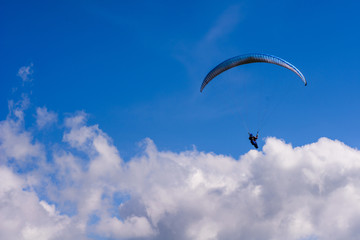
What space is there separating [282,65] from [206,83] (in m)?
11.4

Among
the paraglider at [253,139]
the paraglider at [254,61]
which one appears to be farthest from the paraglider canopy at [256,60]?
the paraglider at [253,139]

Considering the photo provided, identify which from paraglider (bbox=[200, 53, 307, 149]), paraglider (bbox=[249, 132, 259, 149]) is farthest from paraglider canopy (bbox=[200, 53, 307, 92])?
paraglider (bbox=[249, 132, 259, 149])

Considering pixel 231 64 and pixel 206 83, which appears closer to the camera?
pixel 231 64

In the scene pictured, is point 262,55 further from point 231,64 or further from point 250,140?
point 250,140

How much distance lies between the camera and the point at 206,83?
171 feet

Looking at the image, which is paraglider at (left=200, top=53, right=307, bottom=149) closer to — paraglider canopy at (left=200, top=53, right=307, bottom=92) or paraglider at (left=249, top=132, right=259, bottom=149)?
paraglider canopy at (left=200, top=53, right=307, bottom=92)

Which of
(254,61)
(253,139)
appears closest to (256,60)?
(254,61)

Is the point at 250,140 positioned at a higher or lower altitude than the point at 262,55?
lower

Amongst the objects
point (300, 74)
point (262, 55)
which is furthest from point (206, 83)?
point (300, 74)

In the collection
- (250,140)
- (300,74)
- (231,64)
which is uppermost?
(231,64)

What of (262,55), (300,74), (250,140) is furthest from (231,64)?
(250,140)

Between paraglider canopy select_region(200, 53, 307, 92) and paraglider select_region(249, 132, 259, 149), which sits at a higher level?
paraglider canopy select_region(200, 53, 307, 92)

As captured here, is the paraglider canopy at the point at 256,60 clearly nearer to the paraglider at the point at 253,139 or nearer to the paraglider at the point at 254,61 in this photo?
the paraglider at the point at 254,61

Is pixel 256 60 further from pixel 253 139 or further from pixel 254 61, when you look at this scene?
pixel 253 139
